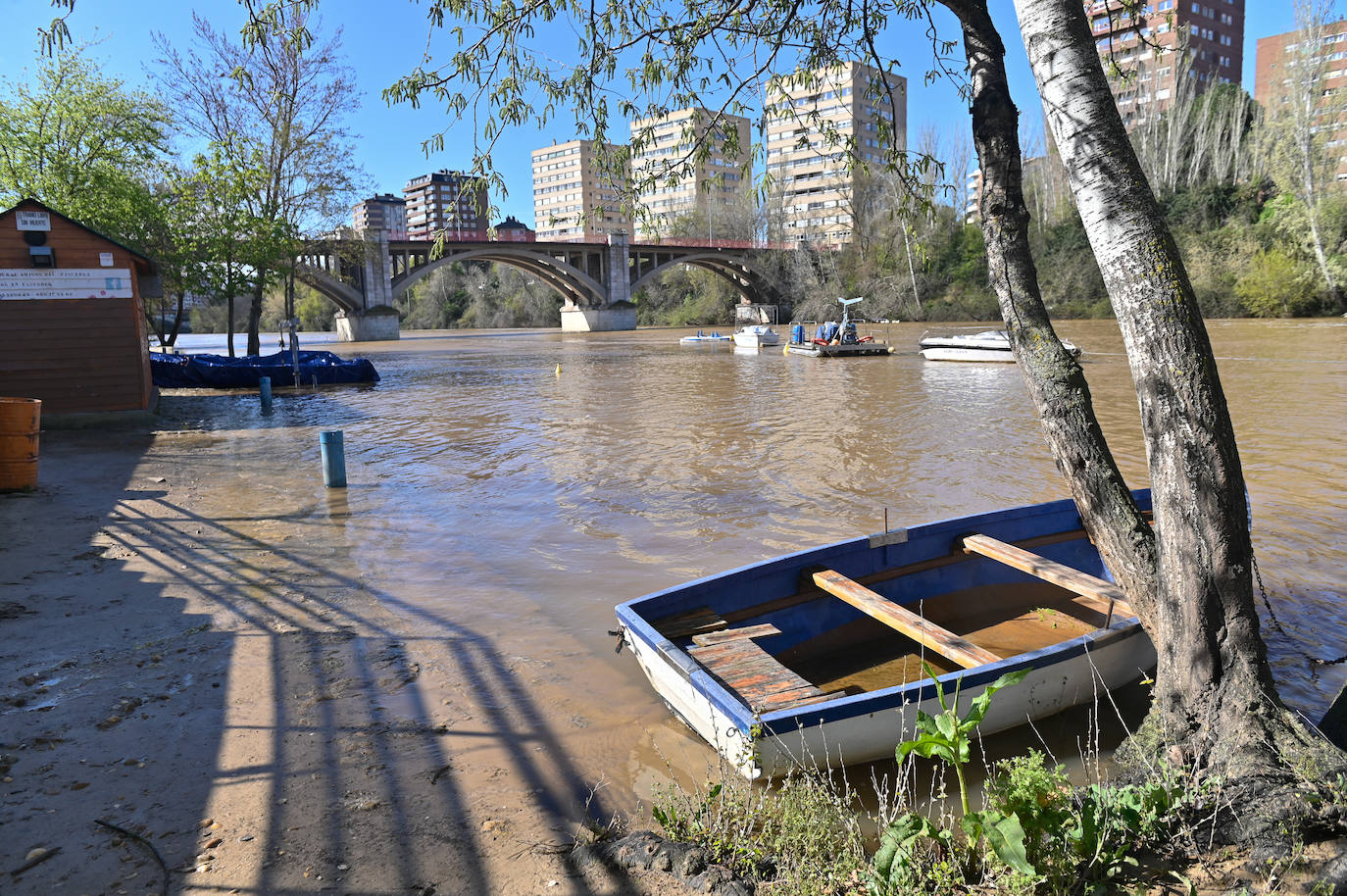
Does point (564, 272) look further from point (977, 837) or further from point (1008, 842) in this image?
point (1008, 842)

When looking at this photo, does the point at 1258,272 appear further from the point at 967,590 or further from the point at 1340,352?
the point at 967,590

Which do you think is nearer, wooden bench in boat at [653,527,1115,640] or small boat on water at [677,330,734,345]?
wooden bench in boat at [653,527,1115,640]

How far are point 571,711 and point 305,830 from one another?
1.57m

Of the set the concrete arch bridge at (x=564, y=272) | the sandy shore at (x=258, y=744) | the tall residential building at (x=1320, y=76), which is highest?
the tall residential building at (x=1320, y=76)

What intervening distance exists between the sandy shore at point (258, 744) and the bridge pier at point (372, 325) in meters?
51.4

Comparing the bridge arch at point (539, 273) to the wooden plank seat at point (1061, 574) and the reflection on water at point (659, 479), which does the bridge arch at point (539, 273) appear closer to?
the reflection on water at point (659, 479)

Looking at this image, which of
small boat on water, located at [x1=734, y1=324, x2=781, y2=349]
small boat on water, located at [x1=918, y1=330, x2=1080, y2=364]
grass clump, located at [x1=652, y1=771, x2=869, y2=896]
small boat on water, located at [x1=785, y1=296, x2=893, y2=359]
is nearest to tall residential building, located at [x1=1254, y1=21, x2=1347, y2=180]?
small boat on water, located at [x1=918, y1=330, x2=1080, y2=364]

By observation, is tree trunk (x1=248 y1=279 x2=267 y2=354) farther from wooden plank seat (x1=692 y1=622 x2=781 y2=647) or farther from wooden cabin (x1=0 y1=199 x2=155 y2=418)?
wooden plank seat (x1=692 y1=622 x2=781 y2=647)

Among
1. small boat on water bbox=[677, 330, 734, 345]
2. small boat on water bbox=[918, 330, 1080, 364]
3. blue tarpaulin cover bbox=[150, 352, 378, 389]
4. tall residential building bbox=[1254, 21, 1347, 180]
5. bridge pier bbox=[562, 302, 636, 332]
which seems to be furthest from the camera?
bridge pier bbox=[562, 302, 636, 332]

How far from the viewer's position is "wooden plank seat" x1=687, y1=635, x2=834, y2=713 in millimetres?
3889

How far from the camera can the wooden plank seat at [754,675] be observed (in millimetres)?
3889

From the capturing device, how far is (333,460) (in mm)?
10539

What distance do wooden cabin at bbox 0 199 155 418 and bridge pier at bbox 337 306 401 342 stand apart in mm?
42311

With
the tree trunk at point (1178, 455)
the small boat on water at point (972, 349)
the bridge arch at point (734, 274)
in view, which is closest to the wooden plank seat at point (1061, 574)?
the tree trunk at point (1178, 455)
